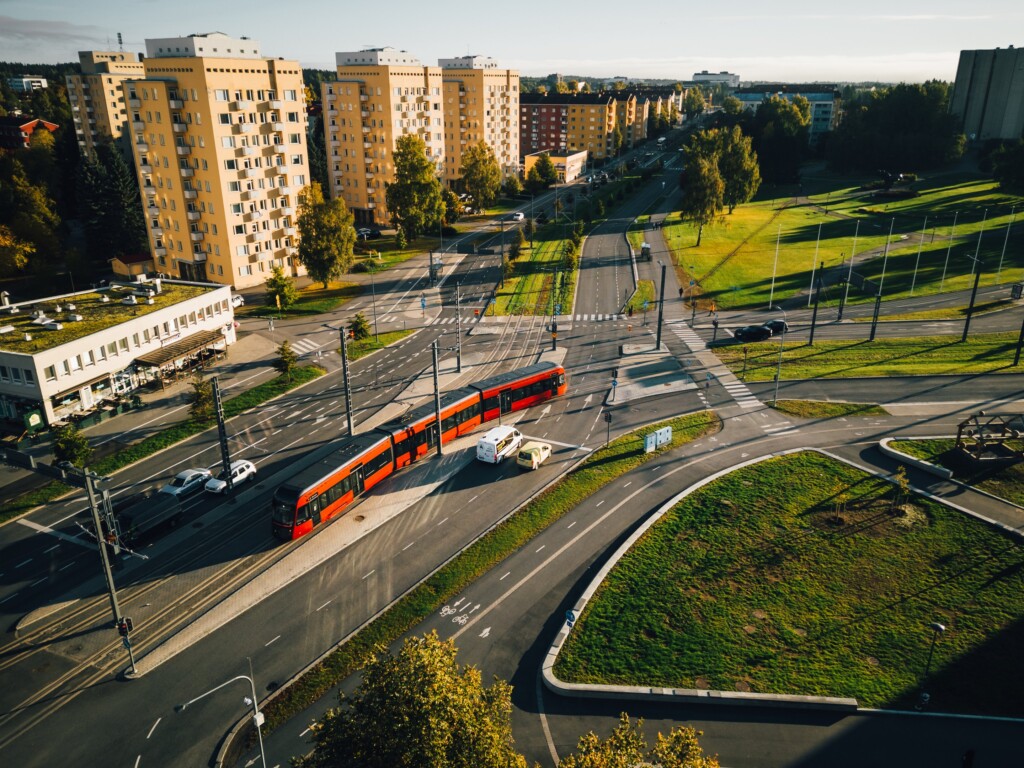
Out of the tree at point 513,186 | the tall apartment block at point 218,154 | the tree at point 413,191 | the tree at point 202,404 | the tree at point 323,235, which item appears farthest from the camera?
the tree at point 513,186

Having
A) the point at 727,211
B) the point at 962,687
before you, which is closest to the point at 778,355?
the point at 962,687

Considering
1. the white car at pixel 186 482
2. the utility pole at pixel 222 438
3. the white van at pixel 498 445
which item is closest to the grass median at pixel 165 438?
Answer: the white car at pixel 186 482

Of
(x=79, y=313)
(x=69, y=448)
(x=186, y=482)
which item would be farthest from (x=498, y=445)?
(x=79, y=313)

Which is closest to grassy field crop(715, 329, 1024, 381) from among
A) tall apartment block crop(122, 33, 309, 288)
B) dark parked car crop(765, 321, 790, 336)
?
dark parked car crop(765, 321, 790, 336)

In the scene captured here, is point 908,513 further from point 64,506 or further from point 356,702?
point 64,506

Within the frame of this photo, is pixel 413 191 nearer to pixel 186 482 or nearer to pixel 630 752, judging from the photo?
pixel 186 482

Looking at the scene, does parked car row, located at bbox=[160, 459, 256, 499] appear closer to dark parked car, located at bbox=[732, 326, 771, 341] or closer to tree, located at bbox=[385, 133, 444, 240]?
dark parked car, located at bbox=[732, 326, 771, 341]

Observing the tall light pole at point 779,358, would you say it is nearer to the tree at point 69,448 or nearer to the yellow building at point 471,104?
the tree at point 69,448
